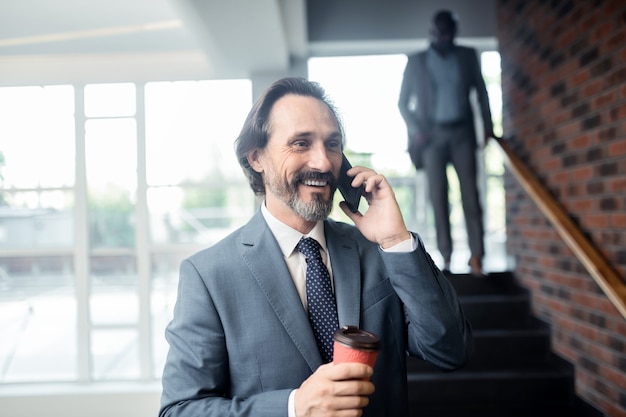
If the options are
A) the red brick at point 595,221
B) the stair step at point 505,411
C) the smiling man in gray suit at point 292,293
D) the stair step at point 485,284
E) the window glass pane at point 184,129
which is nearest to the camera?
the smiling man in gray suit at point 292,293

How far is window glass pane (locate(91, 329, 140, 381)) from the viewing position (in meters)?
5.51

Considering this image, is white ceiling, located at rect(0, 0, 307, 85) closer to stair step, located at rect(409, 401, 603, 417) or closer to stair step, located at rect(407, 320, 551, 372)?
stair step, located at rect(407, 320, 551, 372)

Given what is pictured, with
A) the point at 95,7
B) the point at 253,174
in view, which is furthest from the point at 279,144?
the point at 95,7

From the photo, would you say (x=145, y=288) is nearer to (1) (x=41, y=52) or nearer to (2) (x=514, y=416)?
(1) (x=41, y=52)

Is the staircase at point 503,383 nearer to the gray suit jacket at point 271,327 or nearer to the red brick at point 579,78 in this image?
the red brick at point 579,78

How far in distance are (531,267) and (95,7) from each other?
3637 millimetres

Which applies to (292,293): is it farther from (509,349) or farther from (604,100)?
(509,349)

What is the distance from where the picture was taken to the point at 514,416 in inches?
108

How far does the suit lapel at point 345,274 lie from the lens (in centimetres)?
110

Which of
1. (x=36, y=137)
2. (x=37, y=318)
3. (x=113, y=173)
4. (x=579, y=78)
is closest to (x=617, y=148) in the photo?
(x=579, y=78)

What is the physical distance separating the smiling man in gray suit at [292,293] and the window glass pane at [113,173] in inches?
181

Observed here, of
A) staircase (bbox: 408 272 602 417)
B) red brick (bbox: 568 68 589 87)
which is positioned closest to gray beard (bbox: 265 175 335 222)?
staircase (bbox: 408 272 602 417)

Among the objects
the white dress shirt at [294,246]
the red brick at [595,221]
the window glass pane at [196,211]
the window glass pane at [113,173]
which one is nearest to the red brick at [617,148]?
the red brick at [595,221]

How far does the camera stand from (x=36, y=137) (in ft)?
18.1
